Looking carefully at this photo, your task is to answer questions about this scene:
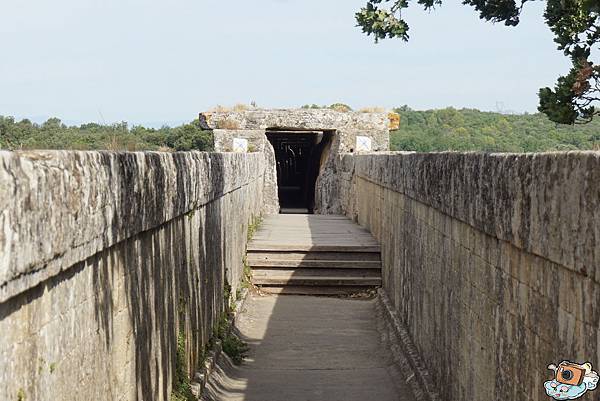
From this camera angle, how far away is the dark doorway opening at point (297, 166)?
3091 cm

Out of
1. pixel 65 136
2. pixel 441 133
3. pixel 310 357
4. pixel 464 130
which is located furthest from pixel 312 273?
pixel 464 130

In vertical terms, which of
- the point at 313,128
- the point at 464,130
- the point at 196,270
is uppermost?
the point at 313,128

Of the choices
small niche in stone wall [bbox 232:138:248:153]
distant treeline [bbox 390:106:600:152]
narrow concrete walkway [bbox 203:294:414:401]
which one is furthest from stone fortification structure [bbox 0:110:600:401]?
distant treeline [bbox 390:106:600:152]

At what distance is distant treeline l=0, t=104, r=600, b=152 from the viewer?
7032mm

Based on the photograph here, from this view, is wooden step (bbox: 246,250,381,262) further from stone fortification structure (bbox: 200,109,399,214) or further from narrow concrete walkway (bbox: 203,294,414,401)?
stone fortification structure (bbox: 200,109,399,214)

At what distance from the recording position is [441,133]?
197ft

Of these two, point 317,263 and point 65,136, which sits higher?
point 65,136

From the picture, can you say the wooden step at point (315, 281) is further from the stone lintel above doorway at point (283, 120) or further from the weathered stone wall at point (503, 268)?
the stone lintel above doorway at point (283, 120)

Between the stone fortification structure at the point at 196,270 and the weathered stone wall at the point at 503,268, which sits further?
the weathered stone wall at the point at 503,268

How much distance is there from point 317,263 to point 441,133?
155 ft

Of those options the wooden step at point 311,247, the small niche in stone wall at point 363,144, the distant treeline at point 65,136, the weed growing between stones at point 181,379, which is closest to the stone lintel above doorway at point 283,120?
the small niche in stone wall at point 363,144

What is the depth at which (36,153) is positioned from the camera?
3246 millimetres

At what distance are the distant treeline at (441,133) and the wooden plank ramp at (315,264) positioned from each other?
2130 mm

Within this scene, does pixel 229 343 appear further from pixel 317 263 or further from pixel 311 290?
pixel 317 263
